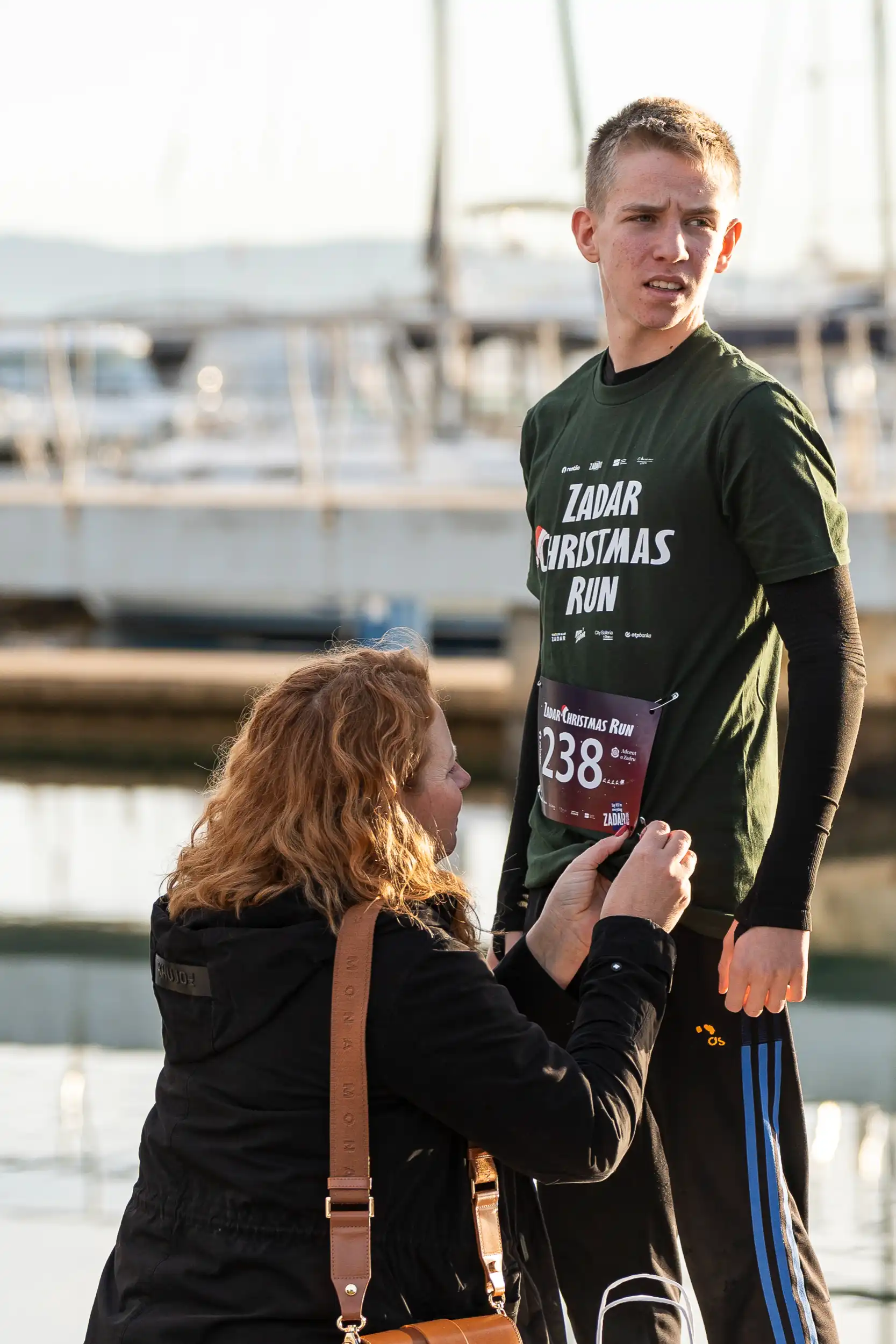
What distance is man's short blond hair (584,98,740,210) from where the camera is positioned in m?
1.73

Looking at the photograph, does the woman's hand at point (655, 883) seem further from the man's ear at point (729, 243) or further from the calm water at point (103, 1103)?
the man's ear at point (729, 243)

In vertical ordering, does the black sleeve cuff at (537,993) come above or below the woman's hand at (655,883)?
below

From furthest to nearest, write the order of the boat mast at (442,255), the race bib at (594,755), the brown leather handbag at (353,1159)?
the boat mast at (442,255)
the race bib at (594,755)
the brown leather handbag at (353,1159)

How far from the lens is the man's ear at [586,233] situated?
1.84 m

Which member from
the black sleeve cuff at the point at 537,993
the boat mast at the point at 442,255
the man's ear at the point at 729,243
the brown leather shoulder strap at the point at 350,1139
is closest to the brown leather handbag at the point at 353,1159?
the brown leather shoulder strap at the point at 350,1139

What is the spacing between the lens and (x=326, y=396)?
1744cm

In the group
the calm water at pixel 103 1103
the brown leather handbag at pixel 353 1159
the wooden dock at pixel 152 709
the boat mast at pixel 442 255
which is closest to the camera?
the brown leather handbag at pixel 353 1159

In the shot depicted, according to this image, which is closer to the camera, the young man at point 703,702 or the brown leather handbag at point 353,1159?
the brown leather handbag at point 353,1159

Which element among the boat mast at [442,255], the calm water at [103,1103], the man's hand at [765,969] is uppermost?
the boat mast at [442,255]

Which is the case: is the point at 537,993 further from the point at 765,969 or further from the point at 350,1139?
the point at 350,1139

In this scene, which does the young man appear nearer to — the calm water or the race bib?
the race bib

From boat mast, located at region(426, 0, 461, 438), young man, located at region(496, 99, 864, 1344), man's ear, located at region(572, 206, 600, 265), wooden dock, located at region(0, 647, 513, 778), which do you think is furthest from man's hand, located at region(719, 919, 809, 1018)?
boat mast, located at region(426, 0, 461, 438)

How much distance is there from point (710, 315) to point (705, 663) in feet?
39.3

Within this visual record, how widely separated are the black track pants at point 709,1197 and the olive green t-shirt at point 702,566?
120 millimetres
